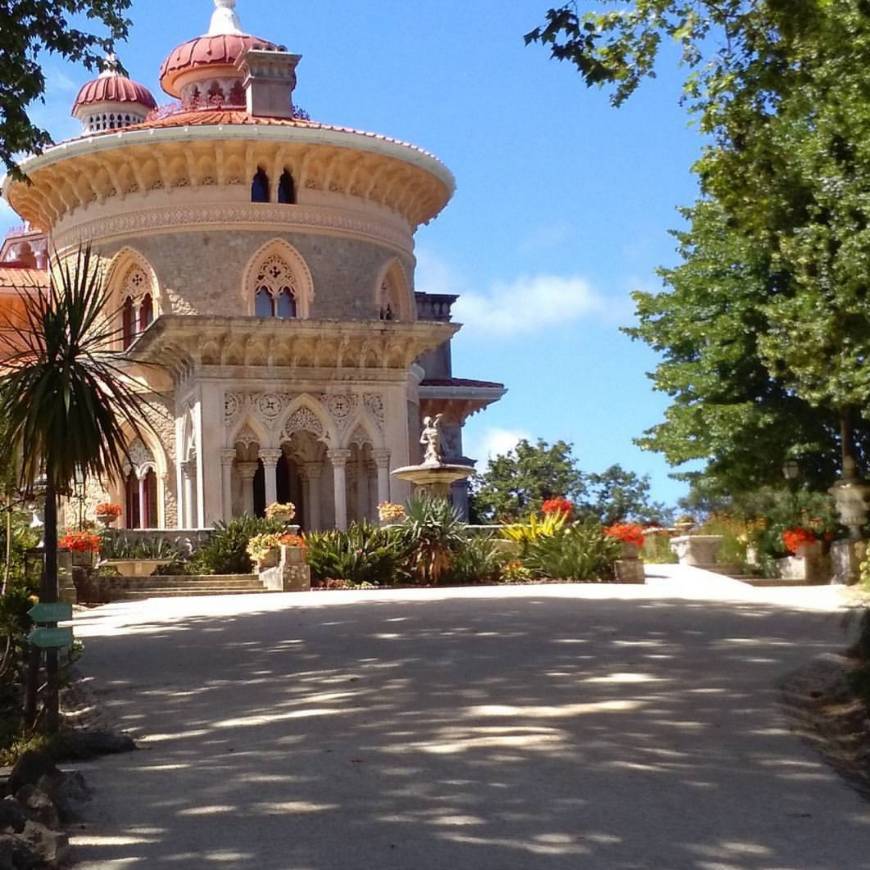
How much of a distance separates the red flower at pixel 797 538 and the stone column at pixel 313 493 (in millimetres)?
11371

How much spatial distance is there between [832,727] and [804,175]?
14.2 metres

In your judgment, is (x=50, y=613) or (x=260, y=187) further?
(x=260, y=187)

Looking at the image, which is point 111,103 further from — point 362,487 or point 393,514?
point 393,514

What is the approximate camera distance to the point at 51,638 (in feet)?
27.9

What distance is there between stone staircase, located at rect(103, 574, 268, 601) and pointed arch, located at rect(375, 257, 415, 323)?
37.0ft

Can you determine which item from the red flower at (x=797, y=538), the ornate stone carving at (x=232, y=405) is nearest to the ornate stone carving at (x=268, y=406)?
the ornate stone carving at (x=232, y=405)

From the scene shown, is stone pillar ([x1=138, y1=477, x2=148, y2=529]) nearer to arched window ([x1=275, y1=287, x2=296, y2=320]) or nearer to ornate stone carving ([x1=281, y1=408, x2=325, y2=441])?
ornate stone carving ([x1=281, y1=408, x2=325, y2=441])

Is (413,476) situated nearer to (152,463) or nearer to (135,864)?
(152,463)

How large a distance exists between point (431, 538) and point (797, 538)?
6643 millimetres

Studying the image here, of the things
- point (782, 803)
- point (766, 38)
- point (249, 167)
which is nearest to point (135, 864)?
point (782, 803)

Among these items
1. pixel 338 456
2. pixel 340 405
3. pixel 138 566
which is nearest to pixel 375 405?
pixel 340 405

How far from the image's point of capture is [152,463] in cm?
3206

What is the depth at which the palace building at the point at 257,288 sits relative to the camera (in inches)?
1120

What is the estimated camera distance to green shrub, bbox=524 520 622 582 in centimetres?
2247
